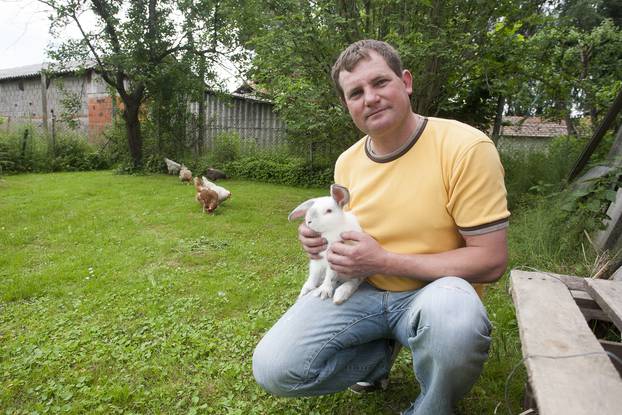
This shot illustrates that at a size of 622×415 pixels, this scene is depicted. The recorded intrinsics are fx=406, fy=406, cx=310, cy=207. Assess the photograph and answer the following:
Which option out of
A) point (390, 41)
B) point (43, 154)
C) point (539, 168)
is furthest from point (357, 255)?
point (43, 154)

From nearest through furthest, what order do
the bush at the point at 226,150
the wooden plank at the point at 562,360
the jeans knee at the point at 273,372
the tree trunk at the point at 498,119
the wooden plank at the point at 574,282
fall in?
the wooden plank at the point at 562,360, the jeans knee at the point at 273,372, the wooden plank at the point at 574,282, the tree trunk at the point at 498,119, the bush at the point at 226,150

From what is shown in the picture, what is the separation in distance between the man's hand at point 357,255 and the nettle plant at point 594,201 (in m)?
2.52

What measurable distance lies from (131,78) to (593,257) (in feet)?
34.9

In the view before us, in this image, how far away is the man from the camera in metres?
1.39

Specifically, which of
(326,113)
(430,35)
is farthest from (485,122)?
(326,113)

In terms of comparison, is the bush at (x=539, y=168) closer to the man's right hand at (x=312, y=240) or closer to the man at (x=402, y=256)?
the man at (x=402, y=256)

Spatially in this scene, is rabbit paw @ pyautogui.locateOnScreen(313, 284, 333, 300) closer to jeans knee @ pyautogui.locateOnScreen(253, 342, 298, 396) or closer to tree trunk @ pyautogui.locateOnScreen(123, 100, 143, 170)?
jeans knee @ pyautogui.locateOnScreen(253, 342, 298, 396)

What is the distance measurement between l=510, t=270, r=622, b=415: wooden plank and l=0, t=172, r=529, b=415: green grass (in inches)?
28.0

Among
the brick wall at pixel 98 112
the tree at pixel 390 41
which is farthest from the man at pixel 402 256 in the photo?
the brick wall at pixel 98 112

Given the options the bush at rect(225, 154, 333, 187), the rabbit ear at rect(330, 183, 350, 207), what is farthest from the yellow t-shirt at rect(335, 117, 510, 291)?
the bush at rect(225, 154, 333, 187)

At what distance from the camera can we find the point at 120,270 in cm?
385

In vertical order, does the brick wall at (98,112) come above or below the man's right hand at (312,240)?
above

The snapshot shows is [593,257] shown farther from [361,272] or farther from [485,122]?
[485,122]

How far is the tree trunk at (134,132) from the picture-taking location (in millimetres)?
11242
